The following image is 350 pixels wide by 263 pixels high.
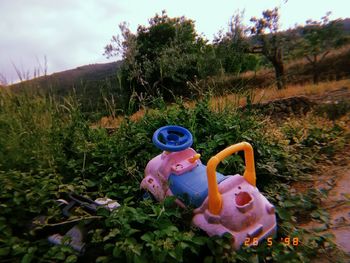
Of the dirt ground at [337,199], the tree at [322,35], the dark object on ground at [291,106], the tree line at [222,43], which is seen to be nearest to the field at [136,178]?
the dirt ground at [337,199]

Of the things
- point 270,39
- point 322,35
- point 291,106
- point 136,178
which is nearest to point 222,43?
point 270,39

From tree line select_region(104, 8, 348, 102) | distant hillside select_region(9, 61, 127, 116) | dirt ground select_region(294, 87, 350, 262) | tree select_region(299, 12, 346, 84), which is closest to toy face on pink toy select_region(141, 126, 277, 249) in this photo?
dirt ground select_region(294, 87, 350, 262)

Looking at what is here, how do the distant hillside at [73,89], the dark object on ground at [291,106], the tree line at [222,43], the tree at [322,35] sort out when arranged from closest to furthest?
the distant hillside at [73,89], the dark object on ground at [291,106], the tree line at [222,43], the tree at [322,35]

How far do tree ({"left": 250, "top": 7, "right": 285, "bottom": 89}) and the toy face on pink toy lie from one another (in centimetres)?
1425

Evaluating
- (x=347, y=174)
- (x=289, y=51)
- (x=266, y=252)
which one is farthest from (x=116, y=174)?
(x=289, y=51)

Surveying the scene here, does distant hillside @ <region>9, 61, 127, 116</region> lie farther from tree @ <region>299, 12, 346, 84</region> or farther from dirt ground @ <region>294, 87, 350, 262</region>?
tree @ <region>299, 12, 346, 84</region>

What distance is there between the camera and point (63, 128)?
110 inches

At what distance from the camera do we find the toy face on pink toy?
1.55m

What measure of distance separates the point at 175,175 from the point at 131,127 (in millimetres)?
1160

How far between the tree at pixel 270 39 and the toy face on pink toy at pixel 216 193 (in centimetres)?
1425

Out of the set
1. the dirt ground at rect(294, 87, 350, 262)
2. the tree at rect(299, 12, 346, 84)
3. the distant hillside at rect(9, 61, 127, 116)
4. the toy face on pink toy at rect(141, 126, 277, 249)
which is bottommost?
the tree at rect(299, 12, 346, 84)

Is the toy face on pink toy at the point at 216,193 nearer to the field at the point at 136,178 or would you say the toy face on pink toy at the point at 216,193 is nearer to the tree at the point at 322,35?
the field at the point at 136,178

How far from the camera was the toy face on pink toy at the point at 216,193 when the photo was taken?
5.09 feet

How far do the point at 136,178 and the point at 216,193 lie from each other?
0.93m
